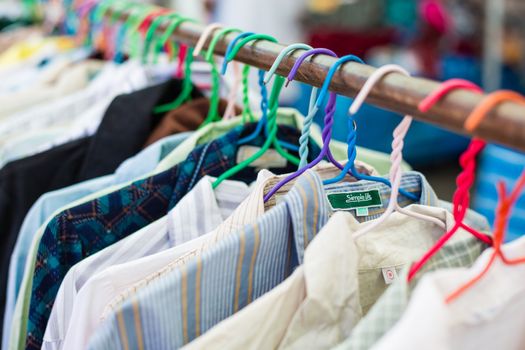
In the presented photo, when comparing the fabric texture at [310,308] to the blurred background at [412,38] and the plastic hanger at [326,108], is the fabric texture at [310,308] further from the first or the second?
the blurred background at [412,38]

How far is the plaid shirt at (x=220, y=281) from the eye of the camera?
1.47 ft

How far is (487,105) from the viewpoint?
0.37 metres

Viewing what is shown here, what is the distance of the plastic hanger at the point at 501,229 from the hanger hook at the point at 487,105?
0.05 metres

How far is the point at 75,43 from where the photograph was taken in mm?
1389

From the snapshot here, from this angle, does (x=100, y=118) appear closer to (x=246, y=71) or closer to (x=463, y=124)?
(x=246, y=71)

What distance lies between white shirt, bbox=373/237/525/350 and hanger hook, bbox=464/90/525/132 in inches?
3.9

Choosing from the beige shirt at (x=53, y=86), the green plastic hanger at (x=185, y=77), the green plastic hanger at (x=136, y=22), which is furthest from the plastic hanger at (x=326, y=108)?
→ the beige shirt at (x=53, y=86)

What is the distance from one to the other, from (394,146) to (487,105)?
11 centimetres

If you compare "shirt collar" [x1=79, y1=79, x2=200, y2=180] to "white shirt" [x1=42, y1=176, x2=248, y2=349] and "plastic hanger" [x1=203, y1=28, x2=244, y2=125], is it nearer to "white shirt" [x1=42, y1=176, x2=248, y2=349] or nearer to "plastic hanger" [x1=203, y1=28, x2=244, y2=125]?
"plastic hanger" [x1=203, y1=28, x2=244, y2=125]

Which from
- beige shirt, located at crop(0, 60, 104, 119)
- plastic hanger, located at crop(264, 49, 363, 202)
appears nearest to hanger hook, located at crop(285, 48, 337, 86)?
plastic hanger, located at crop(264, 49, 363, 202)

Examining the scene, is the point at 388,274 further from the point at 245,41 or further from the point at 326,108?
the point at 245,41

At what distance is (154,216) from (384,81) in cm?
34

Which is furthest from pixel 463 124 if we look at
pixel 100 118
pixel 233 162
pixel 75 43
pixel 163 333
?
pixel 75 43

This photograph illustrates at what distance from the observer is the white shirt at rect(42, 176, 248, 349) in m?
0.54
